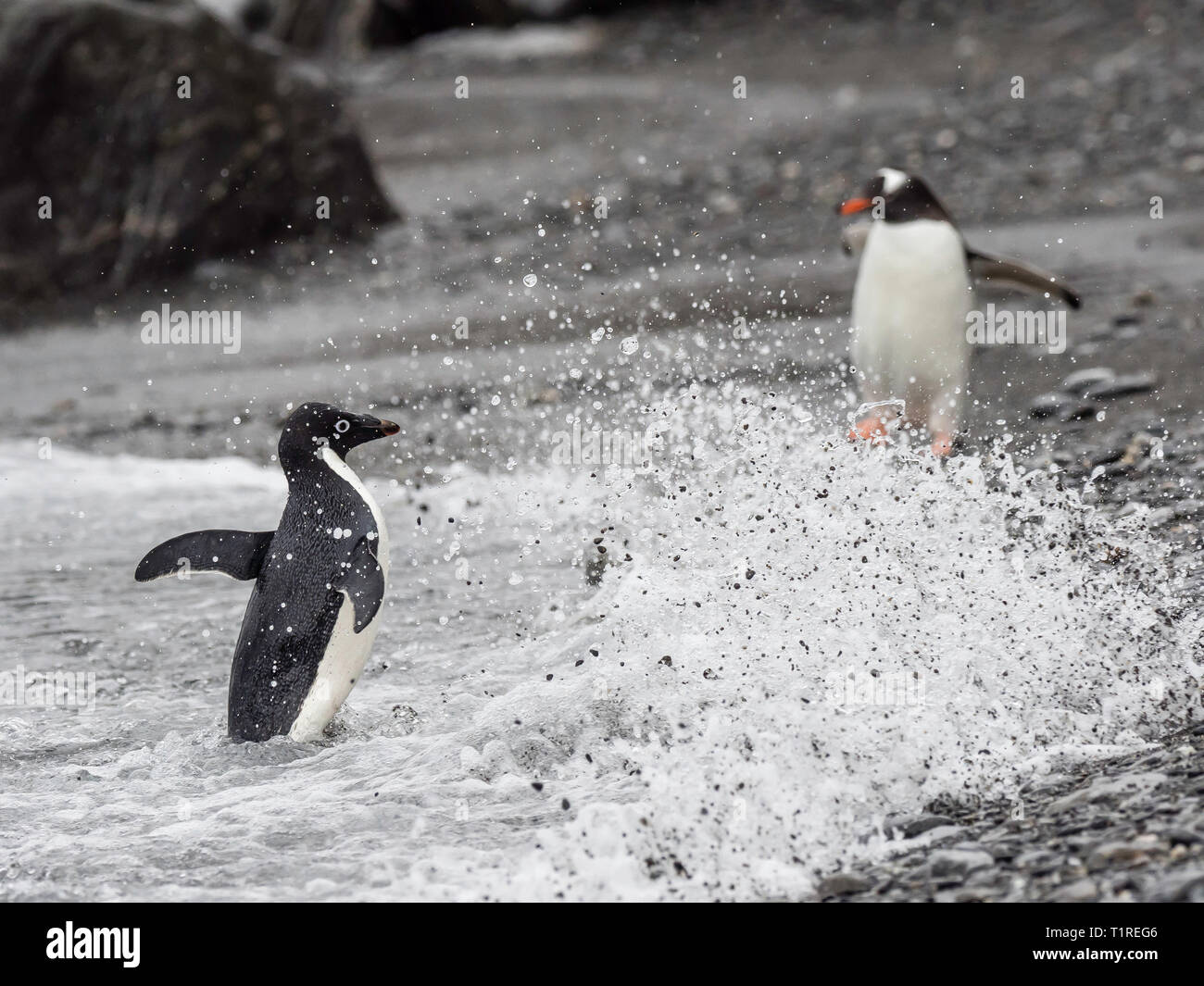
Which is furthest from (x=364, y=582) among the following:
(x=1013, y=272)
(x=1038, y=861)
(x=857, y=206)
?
(x=1013, y=272)

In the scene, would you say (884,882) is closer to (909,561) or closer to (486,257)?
(909,561)

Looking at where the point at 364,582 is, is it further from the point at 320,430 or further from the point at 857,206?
the point at 857,206

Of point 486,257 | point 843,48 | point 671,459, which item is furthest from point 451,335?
point 843,48

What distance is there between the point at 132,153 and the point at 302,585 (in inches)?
265

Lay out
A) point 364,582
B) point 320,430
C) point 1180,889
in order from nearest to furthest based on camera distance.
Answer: point 1180,889 < point 364,582 < point 320,430

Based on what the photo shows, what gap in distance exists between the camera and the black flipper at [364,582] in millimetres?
3852

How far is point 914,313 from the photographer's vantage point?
6.03 meters

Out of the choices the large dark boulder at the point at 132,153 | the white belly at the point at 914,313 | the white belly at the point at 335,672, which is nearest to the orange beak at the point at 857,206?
the white belly at the point at 914,313

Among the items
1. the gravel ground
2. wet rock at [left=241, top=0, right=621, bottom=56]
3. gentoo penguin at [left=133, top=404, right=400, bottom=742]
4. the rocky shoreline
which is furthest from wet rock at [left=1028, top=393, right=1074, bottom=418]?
wet rock at [left=241, top=0, right=621, bottom=56]

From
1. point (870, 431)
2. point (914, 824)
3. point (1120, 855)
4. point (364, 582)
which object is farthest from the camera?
point (870, 431)

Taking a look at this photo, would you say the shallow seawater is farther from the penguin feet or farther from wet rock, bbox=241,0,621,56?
wet rock, bbox=241,0,621,56

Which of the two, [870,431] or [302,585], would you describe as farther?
[870,431]

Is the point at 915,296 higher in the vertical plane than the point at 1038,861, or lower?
higher

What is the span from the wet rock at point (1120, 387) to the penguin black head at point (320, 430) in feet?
10.3
